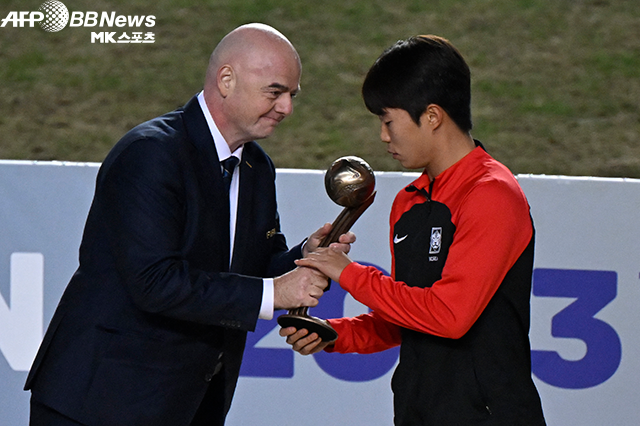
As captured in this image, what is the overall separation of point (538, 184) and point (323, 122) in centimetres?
259

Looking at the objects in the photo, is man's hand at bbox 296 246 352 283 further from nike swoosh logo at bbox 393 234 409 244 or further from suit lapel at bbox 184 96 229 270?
suit lapel at bbox 184 96 229 270

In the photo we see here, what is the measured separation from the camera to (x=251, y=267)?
2.40m

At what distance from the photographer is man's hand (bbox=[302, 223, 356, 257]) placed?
7.23ft

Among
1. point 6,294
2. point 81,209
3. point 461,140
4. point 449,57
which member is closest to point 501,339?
point 461,140

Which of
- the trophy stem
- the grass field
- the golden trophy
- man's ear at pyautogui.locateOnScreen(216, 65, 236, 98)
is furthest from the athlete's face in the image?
the grass field

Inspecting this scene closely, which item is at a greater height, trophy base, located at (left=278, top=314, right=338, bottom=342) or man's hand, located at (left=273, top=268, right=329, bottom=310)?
man's hand, located at (left=273, top=268, right=329, bottom=310)

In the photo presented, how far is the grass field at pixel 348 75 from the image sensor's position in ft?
18.4

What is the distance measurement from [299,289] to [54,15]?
5788mm

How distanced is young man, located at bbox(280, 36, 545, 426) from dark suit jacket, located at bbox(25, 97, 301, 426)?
1.00 feet

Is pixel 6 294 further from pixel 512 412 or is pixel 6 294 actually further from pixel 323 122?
pixel 323 122

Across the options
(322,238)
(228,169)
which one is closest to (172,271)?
(228,169)

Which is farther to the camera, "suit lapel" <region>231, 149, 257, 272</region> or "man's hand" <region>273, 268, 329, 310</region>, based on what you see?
"suit lapel" <region>231, 149, 257, 272</region>

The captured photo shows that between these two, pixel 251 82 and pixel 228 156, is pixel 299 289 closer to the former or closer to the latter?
pixel 228 156

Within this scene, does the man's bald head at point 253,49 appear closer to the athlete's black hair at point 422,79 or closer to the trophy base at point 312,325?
the athlete's black hair at point 422,79
